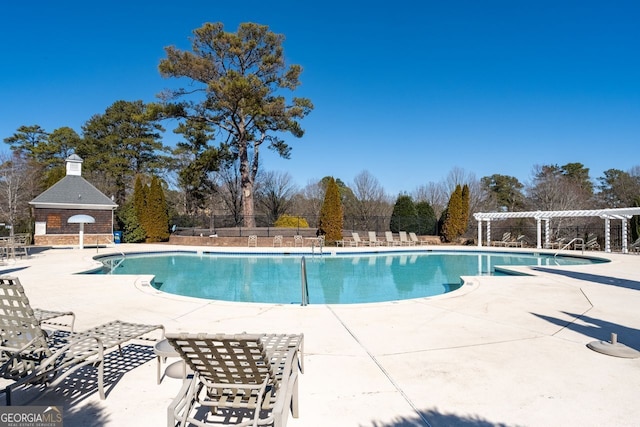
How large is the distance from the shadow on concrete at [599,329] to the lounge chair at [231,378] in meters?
4.01

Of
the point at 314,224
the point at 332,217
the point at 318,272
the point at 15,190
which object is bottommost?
the point at 318,272

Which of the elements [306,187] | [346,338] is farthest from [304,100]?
[346,338]

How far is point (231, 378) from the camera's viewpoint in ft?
7.30

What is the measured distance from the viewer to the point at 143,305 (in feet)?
19.6

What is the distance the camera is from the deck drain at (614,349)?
368cm

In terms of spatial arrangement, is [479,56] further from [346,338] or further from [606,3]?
[346,338]

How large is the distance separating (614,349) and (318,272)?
9194mm

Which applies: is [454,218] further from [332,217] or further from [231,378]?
[231,378]

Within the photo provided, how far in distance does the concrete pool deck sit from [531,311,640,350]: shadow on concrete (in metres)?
0.02

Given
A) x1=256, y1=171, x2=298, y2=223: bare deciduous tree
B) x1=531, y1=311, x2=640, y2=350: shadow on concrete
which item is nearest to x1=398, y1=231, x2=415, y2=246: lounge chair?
x1=256, y1=171, x2=298, y2=223: bare deciduous tree

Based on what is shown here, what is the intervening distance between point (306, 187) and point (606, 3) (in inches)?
1161

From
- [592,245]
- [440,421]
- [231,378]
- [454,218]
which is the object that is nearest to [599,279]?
[440,421]

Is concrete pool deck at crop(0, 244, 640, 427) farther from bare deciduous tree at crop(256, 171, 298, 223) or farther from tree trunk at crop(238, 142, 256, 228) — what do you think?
bare deciduous tree at crop(256, 171, 298, 223)

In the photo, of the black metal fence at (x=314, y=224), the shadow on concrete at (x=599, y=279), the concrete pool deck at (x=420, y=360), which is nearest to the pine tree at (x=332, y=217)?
the black metal fence at (x=314, y=224)
